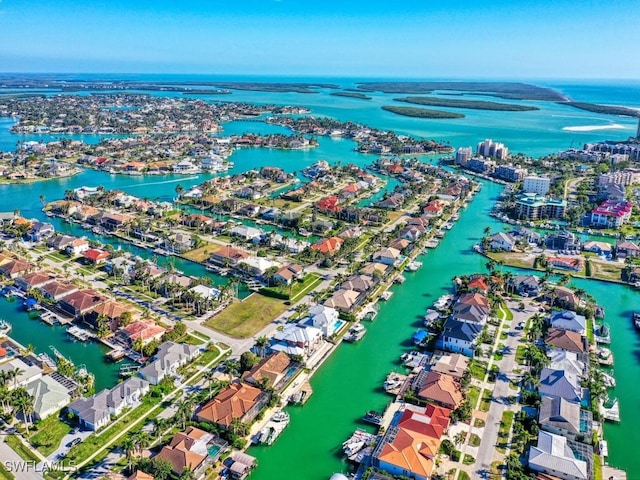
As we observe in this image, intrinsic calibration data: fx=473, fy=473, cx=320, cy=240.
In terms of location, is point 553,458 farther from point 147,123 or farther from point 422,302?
point 147,123

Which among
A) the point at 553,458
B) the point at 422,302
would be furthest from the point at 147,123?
the point at 553,458

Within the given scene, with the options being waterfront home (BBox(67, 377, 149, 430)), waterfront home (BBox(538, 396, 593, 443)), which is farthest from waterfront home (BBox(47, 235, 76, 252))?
waterfront home (BBox(538, 396, 593, 443))

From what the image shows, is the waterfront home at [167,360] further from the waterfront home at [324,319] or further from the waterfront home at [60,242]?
the waterfront home at [60,242]

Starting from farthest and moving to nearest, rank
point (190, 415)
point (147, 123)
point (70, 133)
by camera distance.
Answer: point (147, 123), point (70, 133), point (190, 415)

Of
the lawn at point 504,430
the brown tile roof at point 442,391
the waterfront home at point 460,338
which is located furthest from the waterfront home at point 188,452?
the waterfront home at point 460,338

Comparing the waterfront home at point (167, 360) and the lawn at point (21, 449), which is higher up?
the waterfront home at point (167, 360)

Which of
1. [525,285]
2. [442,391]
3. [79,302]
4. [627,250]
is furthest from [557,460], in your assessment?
[627,250]
